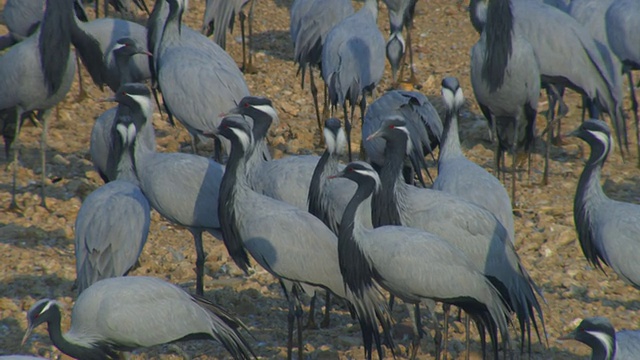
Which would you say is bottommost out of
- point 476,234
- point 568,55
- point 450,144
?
point 476,234

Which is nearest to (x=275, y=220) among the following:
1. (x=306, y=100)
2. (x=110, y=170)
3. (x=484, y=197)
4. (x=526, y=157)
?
(x=484, y=197)

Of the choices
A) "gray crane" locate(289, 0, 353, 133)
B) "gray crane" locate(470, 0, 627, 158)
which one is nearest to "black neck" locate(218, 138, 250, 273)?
"gray crane" locate(470, 0, 627, 158)

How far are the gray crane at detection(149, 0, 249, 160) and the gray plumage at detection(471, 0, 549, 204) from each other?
2.38 m

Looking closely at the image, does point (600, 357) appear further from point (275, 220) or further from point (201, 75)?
point (201, 75)

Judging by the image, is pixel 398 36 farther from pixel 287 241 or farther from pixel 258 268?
pixel 287 241

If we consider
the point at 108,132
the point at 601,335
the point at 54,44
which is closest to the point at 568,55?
the point at 108,132

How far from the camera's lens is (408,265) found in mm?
6695

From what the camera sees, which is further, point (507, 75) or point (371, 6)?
point (371, 6)

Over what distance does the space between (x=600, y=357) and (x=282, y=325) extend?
2830mm

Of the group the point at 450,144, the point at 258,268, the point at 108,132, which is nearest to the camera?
the point at 450,144

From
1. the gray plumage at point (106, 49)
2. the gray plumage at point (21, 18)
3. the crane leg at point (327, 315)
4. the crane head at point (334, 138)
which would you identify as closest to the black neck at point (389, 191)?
the crane head at point (334, 138)

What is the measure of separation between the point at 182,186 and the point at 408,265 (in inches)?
85.5

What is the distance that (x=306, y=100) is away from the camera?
1287 cm

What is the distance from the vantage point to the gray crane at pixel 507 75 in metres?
9.73
